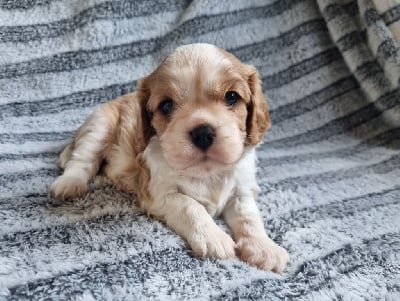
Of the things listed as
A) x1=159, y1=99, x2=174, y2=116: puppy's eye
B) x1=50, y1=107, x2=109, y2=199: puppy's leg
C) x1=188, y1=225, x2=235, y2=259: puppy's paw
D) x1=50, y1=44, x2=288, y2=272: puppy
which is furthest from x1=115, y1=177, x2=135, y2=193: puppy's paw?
x1=188, y1=225, x2=235, y2=259: puppy's paw

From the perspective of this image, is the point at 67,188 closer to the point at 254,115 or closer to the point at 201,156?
the point at 201,156

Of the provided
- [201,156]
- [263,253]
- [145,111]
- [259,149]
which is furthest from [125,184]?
[259,149]

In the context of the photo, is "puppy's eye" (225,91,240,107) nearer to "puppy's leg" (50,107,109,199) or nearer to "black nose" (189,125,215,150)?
"black nose" (189,125,215,150)

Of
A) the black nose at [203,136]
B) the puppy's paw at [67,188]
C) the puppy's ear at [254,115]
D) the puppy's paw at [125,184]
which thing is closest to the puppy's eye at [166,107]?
the black nose at [203,136]

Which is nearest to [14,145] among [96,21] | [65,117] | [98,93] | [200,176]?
[65,117]

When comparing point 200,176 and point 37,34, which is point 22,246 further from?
point 37,34

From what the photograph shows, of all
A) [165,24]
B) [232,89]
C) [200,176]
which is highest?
[165,24]
